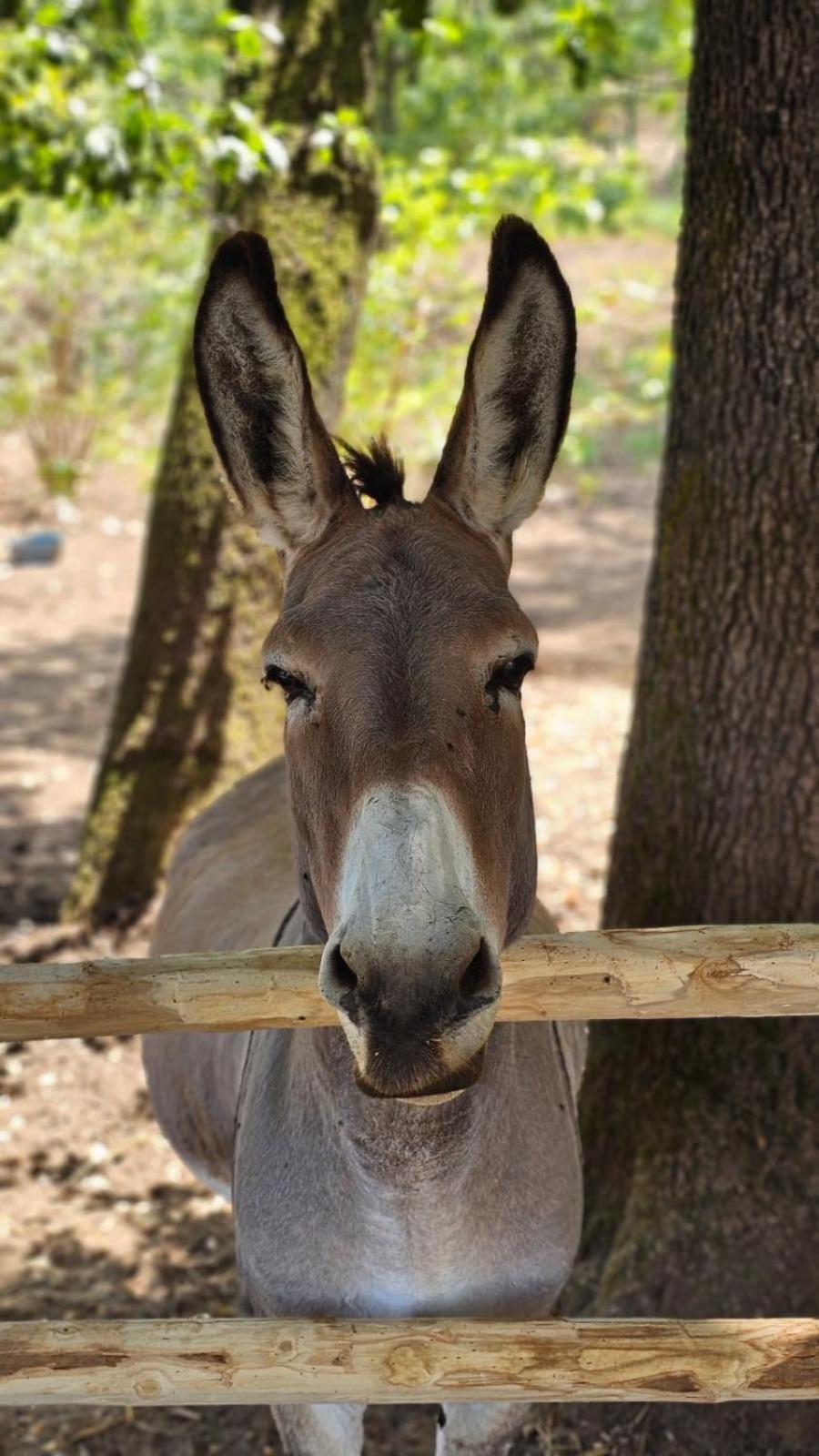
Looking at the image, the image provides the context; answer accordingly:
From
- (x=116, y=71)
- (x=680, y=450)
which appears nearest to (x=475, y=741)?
(x=680, y=450)

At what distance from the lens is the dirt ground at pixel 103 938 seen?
3.86 meters

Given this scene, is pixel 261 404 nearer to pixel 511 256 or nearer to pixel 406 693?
pixel 511 256

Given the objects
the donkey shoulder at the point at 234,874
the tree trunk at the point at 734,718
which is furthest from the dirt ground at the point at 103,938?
the donkey shoulder at the point at 234,874

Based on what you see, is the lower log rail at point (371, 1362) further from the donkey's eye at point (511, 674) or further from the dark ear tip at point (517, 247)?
the dark ear tip at point (517, 247)

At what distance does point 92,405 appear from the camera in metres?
16.2

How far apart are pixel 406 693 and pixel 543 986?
63 centimetres

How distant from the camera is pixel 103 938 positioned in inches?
241

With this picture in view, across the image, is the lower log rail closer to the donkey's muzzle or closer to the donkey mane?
the donkey's muzzle

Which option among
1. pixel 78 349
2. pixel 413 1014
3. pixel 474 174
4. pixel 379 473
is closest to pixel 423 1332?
pixel 413 1014

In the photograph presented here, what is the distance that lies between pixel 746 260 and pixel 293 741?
179cm

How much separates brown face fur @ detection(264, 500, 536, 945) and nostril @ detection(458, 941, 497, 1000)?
0.14m

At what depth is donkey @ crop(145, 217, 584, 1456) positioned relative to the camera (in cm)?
195

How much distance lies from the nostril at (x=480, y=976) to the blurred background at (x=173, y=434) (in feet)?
7.83

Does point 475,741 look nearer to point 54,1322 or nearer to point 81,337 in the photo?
point 54,1322
